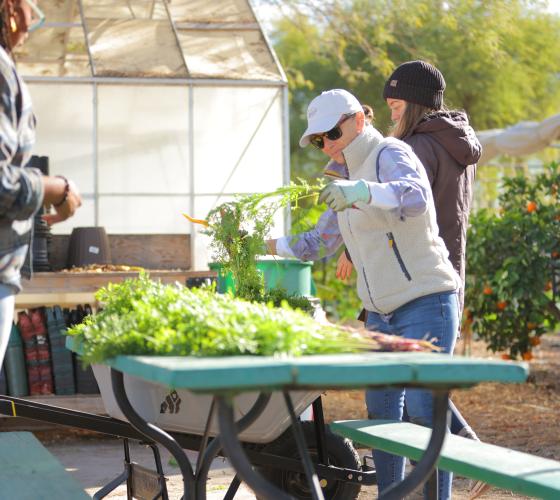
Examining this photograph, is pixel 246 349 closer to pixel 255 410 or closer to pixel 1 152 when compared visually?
pixel 255 410

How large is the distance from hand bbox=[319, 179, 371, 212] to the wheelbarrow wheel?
134 centimetres

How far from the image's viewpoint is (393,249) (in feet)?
11.9

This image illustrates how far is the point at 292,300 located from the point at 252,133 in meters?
5.93

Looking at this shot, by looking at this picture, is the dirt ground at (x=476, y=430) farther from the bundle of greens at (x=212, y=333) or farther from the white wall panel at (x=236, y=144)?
the bundle of greens at (x=212, y=333)

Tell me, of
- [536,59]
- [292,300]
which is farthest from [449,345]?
[536,59]

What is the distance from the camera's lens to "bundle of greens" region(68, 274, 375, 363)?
2473 mm

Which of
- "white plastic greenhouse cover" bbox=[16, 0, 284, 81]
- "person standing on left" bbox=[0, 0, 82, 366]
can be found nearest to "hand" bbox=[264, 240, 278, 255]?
"person standing on left" bbox=[0, 0, 82, 366]

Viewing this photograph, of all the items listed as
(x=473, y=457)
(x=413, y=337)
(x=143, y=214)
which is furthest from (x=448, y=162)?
(x=143, y=214)

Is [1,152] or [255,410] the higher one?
[1,152]

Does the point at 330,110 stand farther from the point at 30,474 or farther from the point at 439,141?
the point at 30,474

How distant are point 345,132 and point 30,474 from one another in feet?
5.23

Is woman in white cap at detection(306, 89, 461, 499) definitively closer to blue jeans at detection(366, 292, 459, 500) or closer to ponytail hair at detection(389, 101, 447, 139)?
blue jeans at detection(366, 292, 459, 500)

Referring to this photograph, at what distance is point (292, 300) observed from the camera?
12.4 ft

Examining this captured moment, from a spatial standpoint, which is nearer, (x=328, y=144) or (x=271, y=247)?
(x=328, y=144)
